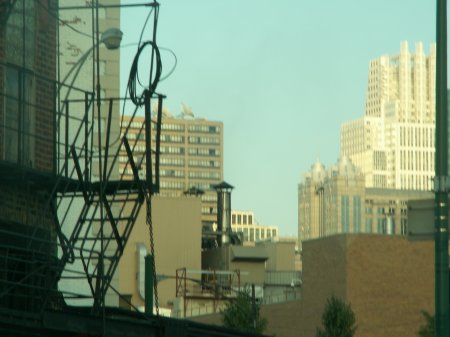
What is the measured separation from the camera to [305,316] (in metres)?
67.3

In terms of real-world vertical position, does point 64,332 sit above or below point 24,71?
below

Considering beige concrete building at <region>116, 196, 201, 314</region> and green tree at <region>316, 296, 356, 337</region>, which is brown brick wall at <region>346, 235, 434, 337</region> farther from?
green tree at <region>316, 296, 356, 337</region>

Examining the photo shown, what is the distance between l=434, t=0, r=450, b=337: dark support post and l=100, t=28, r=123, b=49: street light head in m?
3.64

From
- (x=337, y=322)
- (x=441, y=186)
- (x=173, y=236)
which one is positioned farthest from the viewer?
(x=173, y=236)

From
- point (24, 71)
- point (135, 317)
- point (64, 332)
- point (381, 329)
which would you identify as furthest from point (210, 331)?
point (381, 329)

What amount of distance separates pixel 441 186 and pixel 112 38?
417 cm

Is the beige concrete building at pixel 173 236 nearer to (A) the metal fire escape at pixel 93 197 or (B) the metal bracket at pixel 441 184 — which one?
(B) the metal bracket at pixel 441 184

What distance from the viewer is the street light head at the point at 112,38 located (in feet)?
51.5

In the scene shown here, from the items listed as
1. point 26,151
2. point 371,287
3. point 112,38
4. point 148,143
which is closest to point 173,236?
point 371,287

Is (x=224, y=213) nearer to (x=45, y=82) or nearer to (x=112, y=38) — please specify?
(x=112, y=38)

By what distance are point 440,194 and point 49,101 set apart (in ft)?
15.3

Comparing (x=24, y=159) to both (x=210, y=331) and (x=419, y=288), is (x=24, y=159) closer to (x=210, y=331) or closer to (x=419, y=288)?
(x=210, y=331)

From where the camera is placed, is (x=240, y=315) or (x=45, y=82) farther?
(x=240, y=315)

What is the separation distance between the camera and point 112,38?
51.5ft
